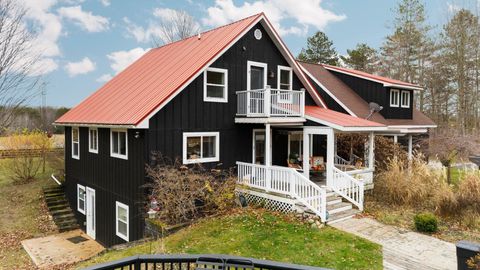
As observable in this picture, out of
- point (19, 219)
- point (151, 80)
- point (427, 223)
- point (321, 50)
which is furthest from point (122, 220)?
point (321, 50)

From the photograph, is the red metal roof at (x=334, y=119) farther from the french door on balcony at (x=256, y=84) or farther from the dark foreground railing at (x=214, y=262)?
the dark foreground railing at (x=214, y=262)

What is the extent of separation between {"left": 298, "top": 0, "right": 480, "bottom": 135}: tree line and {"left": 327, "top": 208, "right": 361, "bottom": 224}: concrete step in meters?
22.9

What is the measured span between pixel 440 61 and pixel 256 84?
26368mm

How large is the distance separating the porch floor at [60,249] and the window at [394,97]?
17354mm

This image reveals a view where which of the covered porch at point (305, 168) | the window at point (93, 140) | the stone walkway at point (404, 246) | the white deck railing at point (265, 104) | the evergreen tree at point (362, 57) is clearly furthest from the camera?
the evergreen tree at point (362, 57)

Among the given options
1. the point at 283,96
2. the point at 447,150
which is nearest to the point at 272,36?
the point at 283,96

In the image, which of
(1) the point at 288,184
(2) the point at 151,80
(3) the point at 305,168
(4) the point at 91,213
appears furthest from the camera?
(4) the point at 91,213

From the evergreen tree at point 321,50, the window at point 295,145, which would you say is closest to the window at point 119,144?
the window at point 295,145

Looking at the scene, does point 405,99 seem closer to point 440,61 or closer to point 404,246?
point 404,246

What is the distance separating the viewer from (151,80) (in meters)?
14.2

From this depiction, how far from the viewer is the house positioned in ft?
38.7

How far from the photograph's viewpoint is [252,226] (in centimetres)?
1061

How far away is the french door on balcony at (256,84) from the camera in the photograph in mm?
13297

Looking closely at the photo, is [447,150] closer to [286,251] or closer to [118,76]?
[286,251]
